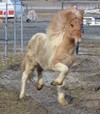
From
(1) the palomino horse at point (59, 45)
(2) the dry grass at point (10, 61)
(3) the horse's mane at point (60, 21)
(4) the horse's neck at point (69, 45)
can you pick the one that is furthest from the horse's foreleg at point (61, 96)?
(2) the dry grass at point (10, 61)

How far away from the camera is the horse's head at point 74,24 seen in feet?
28.1

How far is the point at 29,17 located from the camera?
28.9 meters

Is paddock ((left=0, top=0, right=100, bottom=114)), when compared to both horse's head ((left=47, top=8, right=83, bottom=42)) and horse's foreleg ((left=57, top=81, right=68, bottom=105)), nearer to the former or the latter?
horse's foreleg ((left=57, top=81, right=68, bottom=105))

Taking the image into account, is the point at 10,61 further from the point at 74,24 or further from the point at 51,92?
the point at 74,24

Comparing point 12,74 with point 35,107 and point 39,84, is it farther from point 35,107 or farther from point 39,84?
point 35,107

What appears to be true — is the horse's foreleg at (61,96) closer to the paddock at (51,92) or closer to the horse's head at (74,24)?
the paddock at (51,92)

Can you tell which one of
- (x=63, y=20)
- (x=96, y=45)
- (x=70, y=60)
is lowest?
(x=96, y=45)

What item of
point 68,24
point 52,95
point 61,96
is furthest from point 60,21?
point 52,95

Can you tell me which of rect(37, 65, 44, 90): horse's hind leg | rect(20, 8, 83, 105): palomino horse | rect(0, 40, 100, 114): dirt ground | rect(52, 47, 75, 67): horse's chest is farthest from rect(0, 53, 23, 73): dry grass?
rect(52, 47, 75, 67): horse's chest

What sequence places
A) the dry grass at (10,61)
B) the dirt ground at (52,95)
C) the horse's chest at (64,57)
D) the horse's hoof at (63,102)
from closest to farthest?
the dirt ground at (52,95)
the horse's chest at (64,57)
the horse's hoof at (63,102)
the dry grass at (10,61)

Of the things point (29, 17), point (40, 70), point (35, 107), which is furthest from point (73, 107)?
point (29, 17)

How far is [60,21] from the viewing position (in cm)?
914

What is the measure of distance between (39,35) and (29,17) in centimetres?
1905

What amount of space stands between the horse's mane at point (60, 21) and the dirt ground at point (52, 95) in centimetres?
121
